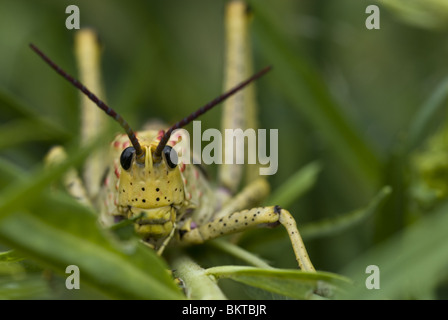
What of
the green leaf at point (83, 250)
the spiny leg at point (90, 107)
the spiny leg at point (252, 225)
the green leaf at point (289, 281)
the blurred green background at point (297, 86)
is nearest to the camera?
the green leaf at point (83, 250)

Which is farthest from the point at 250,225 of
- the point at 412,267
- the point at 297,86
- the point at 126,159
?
the point at 297,86

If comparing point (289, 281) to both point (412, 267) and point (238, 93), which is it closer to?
point (412, 267)

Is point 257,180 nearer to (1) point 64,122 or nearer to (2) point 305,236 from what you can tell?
(2) point 305,236

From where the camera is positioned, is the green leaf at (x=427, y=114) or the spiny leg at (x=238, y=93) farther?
the spiny leg at (x=238, y=93)

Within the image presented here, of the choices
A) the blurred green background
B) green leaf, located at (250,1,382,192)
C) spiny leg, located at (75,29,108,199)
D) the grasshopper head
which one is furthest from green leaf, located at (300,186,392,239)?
spiny leg, located at (75,29,108,199)

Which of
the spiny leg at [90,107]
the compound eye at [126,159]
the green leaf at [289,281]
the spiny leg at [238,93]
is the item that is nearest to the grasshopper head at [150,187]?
the compound eye at [126,159]

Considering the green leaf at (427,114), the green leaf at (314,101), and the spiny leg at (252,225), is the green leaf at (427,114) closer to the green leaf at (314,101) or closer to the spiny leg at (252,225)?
the green leaf at (314,101)

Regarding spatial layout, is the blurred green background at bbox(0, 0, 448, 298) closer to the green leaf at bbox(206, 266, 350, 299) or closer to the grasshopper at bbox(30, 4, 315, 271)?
the grasshopper at bbox(30, 4, 315, 271)

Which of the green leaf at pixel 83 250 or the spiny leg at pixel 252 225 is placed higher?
the spiny leg at pixel 252 225

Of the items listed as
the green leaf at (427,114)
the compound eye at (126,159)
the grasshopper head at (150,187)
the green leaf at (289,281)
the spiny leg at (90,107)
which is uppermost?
the spiny leg at (90,107)
